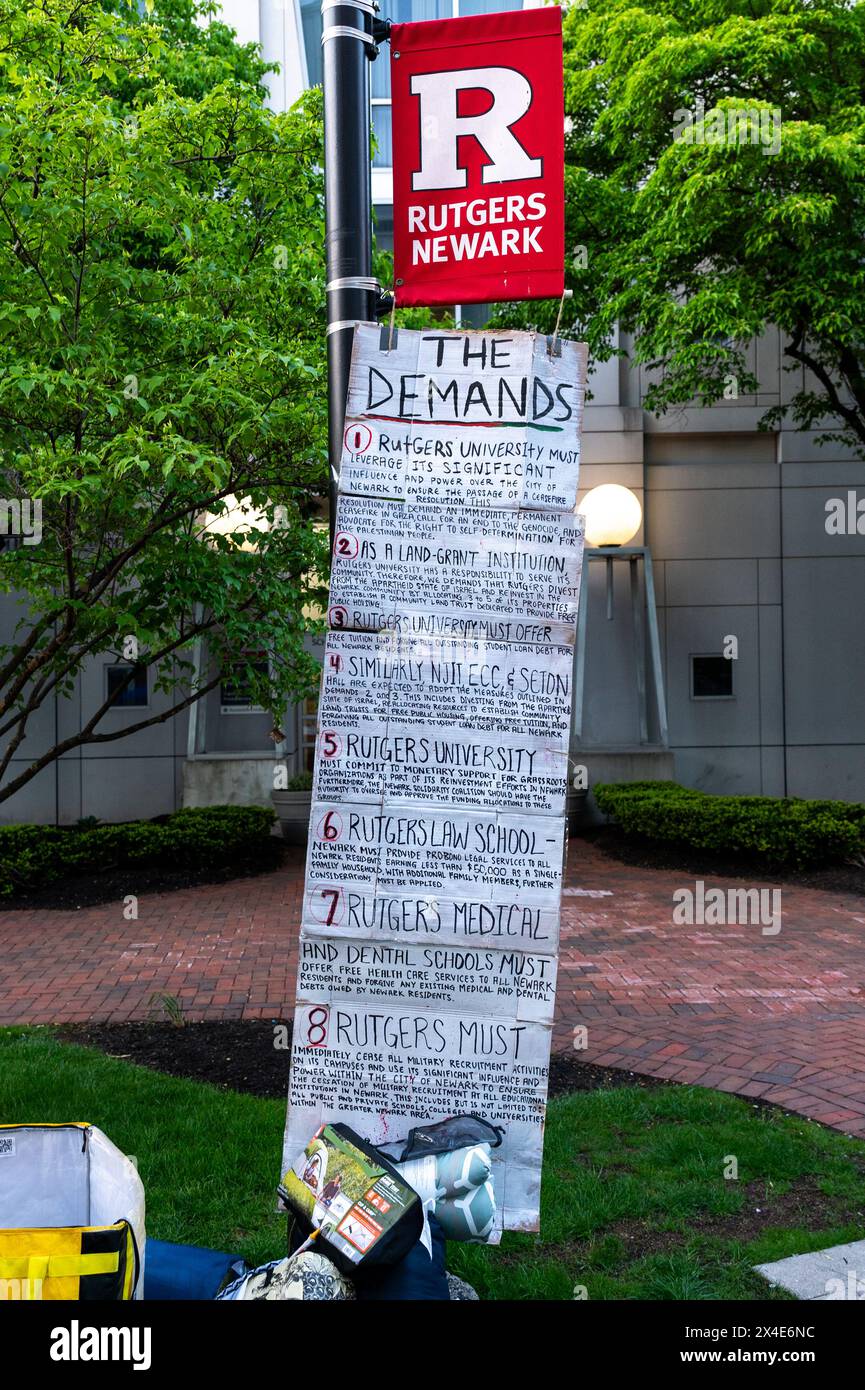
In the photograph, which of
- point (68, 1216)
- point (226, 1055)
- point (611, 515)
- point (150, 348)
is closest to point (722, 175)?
point (611, 515)

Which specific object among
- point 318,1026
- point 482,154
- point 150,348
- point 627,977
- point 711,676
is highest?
point 482,154

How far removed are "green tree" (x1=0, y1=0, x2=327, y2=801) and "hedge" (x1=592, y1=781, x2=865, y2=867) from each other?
6620 millimetres

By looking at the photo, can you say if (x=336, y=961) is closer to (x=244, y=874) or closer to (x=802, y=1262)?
(x=802, y=1262)

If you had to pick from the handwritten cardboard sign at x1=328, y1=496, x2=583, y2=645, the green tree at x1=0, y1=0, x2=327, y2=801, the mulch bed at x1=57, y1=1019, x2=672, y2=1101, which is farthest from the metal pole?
the mulch bed at x1=57, y1=1019, x2=672, y2=1101

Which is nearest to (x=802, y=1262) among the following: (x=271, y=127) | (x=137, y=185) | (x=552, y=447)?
(x=552, y=447)

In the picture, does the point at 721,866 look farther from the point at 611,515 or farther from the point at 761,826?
the point at 611,515

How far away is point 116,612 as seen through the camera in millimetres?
4480

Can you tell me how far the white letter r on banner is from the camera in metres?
3.42

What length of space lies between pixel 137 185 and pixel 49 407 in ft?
3.16

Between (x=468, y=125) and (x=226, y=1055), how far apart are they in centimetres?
454

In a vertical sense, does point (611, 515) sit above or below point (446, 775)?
above

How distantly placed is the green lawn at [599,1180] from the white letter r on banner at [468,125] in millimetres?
3528

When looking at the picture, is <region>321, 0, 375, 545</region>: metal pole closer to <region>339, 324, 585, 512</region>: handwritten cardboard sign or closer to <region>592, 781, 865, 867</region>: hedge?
<region>339, 324, 585, 512</region>: handwritten cardboard sign

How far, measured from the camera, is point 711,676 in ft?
47.5
